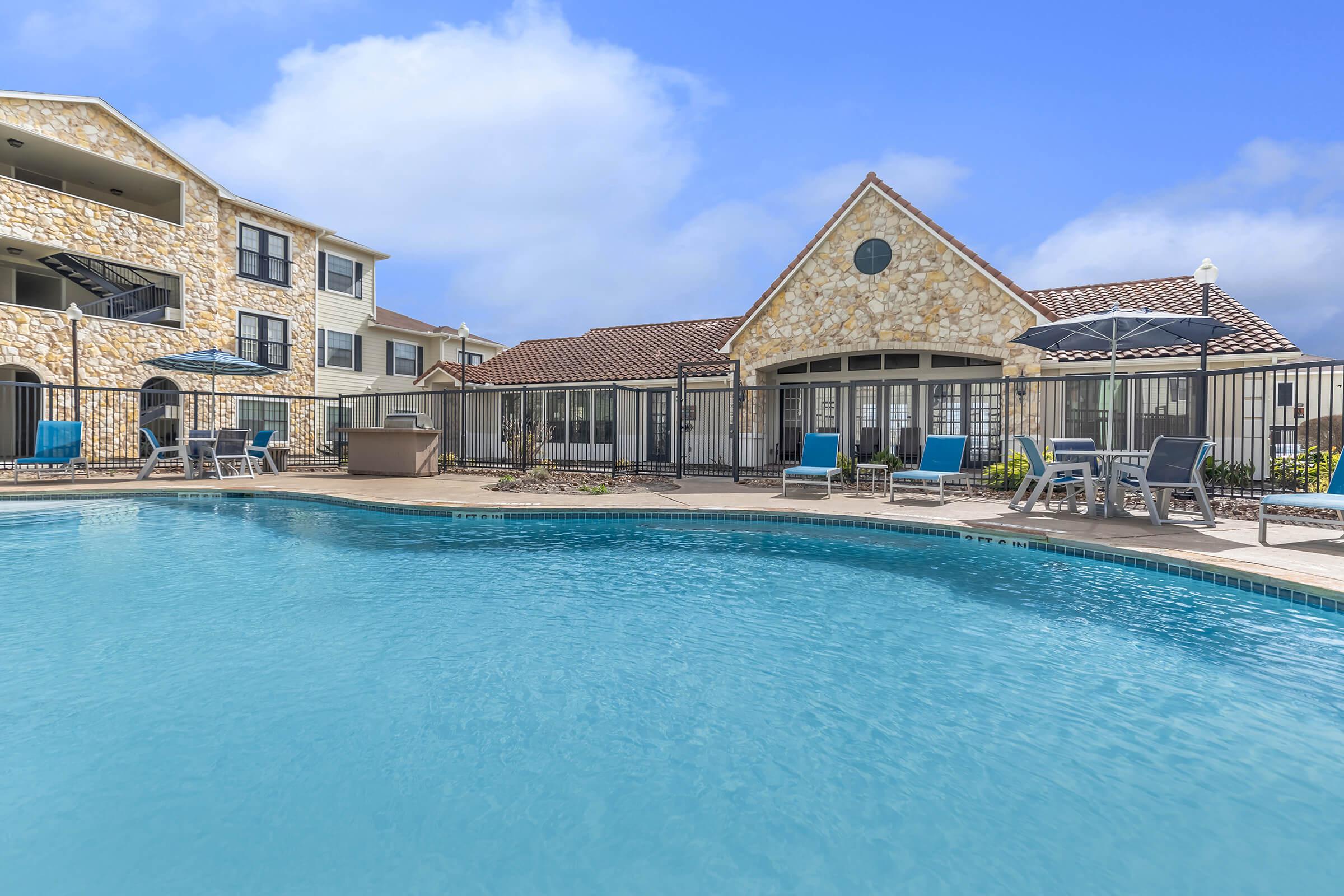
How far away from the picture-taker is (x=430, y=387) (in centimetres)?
2509

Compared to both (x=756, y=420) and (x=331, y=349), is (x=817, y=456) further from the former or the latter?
(x=331, y=349)

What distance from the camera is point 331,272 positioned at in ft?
83.3

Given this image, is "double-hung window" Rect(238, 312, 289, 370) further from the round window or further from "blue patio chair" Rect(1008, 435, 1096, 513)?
"blue patio chair" Rect(1008, 435, 1096, 513)

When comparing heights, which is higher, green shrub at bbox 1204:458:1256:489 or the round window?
the round window

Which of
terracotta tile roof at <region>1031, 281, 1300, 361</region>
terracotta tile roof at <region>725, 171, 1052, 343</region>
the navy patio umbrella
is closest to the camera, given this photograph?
the navy patio umbrella

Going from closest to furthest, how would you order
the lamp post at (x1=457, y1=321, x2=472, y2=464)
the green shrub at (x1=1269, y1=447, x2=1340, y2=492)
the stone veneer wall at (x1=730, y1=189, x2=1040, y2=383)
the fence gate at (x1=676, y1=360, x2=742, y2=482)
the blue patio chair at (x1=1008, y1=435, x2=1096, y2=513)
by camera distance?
1. the blue patio chair at (x1=1008, y1=435, x2=1096, y2=513)
2. the green shrub at (x1=1269, y1=447, x2=1340, y2=492)
3. the stone veneer wall at (x1=730, y1=189, x2=1040, y2=383)
4. the lamp post at (x1=457, y1=321, x2=472, y2=464)
5. the fence gate at (x1=676, y1=360, x2=742, y2=482)

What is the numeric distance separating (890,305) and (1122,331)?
27.3ft

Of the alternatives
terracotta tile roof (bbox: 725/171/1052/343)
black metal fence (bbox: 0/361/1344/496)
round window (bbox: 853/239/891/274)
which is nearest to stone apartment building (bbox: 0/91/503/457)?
black metal fence (bbox: 0/361/1344/496)

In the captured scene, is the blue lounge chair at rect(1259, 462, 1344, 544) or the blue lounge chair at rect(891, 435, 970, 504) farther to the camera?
the blue lounge chair at rect(891, 435, 970, 504)

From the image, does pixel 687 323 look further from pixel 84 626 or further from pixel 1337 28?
pixel 84 626

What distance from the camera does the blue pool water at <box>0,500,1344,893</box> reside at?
2.00m

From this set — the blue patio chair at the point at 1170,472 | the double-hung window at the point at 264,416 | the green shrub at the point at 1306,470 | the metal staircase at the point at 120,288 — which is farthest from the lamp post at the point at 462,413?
the green shrub at the point at 1306,470

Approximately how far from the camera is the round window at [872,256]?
53.9 feet

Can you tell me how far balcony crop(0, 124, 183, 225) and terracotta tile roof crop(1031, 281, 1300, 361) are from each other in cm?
2580
